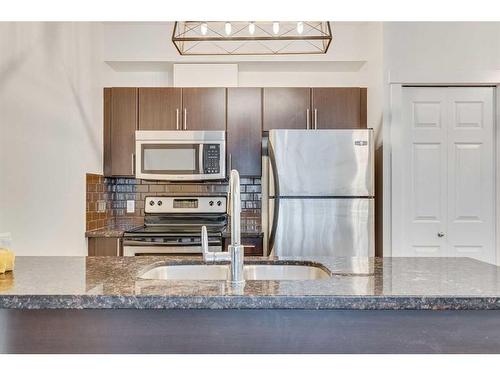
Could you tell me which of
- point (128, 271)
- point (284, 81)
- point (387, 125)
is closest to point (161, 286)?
point (128, 271)

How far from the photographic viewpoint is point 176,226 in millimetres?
3527

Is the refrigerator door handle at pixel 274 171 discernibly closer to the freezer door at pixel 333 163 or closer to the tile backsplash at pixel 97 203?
the freezer door at pixel 333 163

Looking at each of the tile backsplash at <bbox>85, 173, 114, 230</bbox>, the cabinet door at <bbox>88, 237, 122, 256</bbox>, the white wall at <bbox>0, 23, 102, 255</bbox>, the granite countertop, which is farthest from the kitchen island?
the tile backsplash at <bbox>85, 173, 114, 230</bbox>

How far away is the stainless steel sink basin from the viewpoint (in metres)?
1.70

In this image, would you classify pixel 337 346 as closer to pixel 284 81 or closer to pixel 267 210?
pixel 267 210

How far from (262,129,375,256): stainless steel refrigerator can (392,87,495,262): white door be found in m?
0.44

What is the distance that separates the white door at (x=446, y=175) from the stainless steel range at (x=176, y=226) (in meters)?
1.44

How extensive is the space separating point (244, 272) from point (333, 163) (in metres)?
1.47

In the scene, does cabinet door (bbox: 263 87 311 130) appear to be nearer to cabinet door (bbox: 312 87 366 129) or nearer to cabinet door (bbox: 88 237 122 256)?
cabinet door (bbox: 312 87 366 129)

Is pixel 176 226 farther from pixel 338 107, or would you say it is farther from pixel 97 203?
pixel 338 107

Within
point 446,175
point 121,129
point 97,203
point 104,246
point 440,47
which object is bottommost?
point 104,246

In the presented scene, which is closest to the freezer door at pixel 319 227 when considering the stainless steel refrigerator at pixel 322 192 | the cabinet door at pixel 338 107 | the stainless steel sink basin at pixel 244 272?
the stainless steel refrigerator at pixel 322 192

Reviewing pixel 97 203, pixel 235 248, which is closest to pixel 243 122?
pixel 97 203
